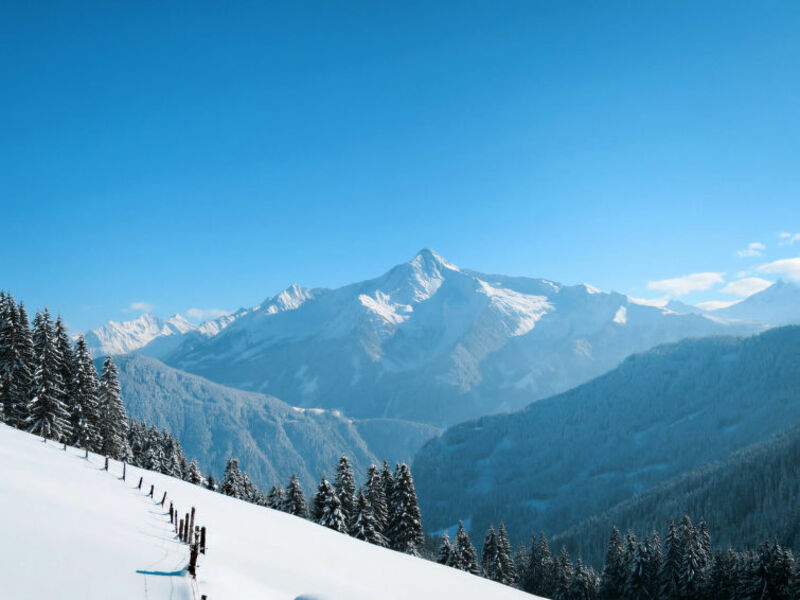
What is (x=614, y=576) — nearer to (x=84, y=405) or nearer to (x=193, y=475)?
(x=193, y=475)

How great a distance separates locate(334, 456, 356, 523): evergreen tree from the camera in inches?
1937

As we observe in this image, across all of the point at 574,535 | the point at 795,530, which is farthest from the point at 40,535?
the point at 574,535

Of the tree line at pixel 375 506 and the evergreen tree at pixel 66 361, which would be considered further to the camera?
the evergreen tree at pixel 66 361

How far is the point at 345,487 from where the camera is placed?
5056 centimetres

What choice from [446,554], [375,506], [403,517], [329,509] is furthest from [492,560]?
[329,509]

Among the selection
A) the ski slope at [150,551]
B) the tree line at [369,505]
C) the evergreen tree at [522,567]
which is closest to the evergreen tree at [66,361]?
the tree line at [369,505]

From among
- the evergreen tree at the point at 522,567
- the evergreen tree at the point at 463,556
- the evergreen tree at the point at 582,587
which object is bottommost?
the evergreen tree at the point at 522,567

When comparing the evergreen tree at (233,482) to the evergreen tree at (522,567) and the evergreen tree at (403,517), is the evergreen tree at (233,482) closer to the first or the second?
the evergreen tree at (403,517)

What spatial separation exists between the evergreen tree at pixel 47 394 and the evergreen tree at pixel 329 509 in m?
24.9

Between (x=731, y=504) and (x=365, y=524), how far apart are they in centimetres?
12445

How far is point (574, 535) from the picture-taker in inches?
5399

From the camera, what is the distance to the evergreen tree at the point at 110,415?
53.5 meters

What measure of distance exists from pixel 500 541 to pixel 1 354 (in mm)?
56218

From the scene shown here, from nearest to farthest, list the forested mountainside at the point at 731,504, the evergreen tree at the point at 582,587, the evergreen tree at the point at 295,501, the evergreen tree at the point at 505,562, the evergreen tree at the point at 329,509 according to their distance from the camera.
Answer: the evergreen tree at the point at 329,509 < the evergreen tree at the point at 295,501 < the evergreen tree at the point at 505,562 < the evergreen tree at the point at 582,587 < the forested mountainside at the point at 731,504
